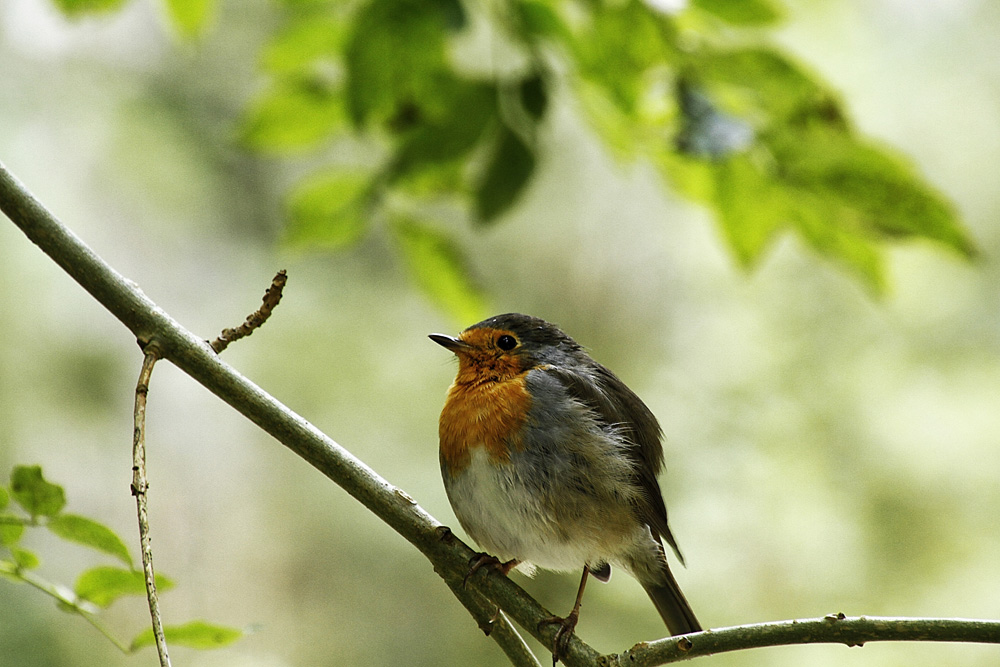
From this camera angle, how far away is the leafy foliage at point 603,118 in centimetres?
152

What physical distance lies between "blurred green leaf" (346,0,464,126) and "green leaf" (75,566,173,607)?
804 millimetres

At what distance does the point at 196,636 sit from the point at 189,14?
1151 mm

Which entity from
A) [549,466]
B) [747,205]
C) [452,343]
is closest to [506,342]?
[452,343]

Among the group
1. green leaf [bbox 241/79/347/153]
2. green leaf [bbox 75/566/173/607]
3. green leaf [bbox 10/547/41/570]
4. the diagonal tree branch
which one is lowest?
green leaf [bbox 10/547/41/570]

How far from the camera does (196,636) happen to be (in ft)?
4.03

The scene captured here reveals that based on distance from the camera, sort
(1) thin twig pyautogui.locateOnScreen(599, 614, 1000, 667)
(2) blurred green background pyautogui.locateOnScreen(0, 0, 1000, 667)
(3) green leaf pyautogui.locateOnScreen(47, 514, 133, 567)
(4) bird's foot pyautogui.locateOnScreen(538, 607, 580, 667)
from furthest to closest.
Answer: (2) blurred green background pyautogui.locateOnScreen(0, 0, 1000, 667) < (4) bird's foot pyautogui.locateOnScreen(538, 607, 580, 667) < (3) green leaf pyautogui.locateOnScreen(47, 514, 133, 567) < (1) thin twig pyautogui.locateOnScreen(599, 614, 1000, 667)

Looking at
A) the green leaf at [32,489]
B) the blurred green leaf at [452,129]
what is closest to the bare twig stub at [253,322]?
the green leaf at [32,489]

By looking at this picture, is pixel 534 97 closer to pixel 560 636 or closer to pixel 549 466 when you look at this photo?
pixel 549 466

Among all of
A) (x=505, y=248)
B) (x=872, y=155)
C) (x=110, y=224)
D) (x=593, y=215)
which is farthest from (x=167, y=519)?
(x=872, y=155)

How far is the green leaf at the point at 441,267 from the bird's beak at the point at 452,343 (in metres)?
0.30

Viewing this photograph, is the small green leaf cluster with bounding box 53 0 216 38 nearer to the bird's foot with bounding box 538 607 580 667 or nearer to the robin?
the robin

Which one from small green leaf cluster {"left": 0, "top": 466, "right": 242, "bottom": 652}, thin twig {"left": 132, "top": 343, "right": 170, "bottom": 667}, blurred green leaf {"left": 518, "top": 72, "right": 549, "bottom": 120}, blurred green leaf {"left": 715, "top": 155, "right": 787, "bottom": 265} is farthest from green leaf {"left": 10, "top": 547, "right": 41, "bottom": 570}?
blurred green leaf {"left": 715, "top": 155, "right": 787, "bottom": 265}

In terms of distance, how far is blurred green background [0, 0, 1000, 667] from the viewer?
4492 millimetres

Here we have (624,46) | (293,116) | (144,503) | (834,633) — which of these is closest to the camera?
(144,503)
